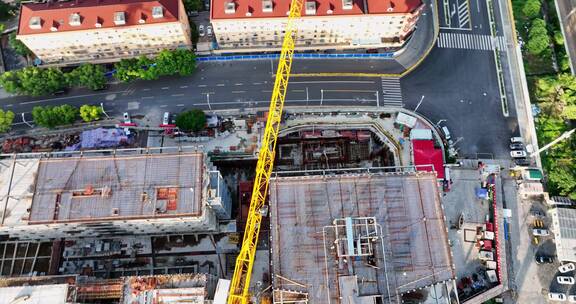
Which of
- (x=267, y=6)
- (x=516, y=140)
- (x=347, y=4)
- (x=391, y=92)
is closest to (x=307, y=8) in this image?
(x=267, y=6)

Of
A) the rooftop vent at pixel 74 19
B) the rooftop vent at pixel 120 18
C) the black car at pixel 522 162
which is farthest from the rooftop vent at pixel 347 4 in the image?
the rooftop vent at pixel 74 19

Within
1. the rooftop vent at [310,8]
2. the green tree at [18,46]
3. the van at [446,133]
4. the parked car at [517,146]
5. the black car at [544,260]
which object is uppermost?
the rooftop vent at [310,8]

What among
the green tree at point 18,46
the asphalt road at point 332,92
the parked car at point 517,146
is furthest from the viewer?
the green tree at point 18,46

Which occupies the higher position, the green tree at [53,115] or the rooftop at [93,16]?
the rooftop at [93,16]

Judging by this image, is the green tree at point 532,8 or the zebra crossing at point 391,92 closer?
the zebra crossing at point 391,92

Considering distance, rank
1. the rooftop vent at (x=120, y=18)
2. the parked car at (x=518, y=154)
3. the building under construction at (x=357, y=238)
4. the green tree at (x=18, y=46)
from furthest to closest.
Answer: the green tree at (x=18, y=46), the parked car at (x=518, y=154), the rooftop vent at (x=120, y=18), the building under construction at (x=357, y=238)

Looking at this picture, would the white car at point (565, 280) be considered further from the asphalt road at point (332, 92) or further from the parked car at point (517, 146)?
→ the asphalt road at point (332, 92)
